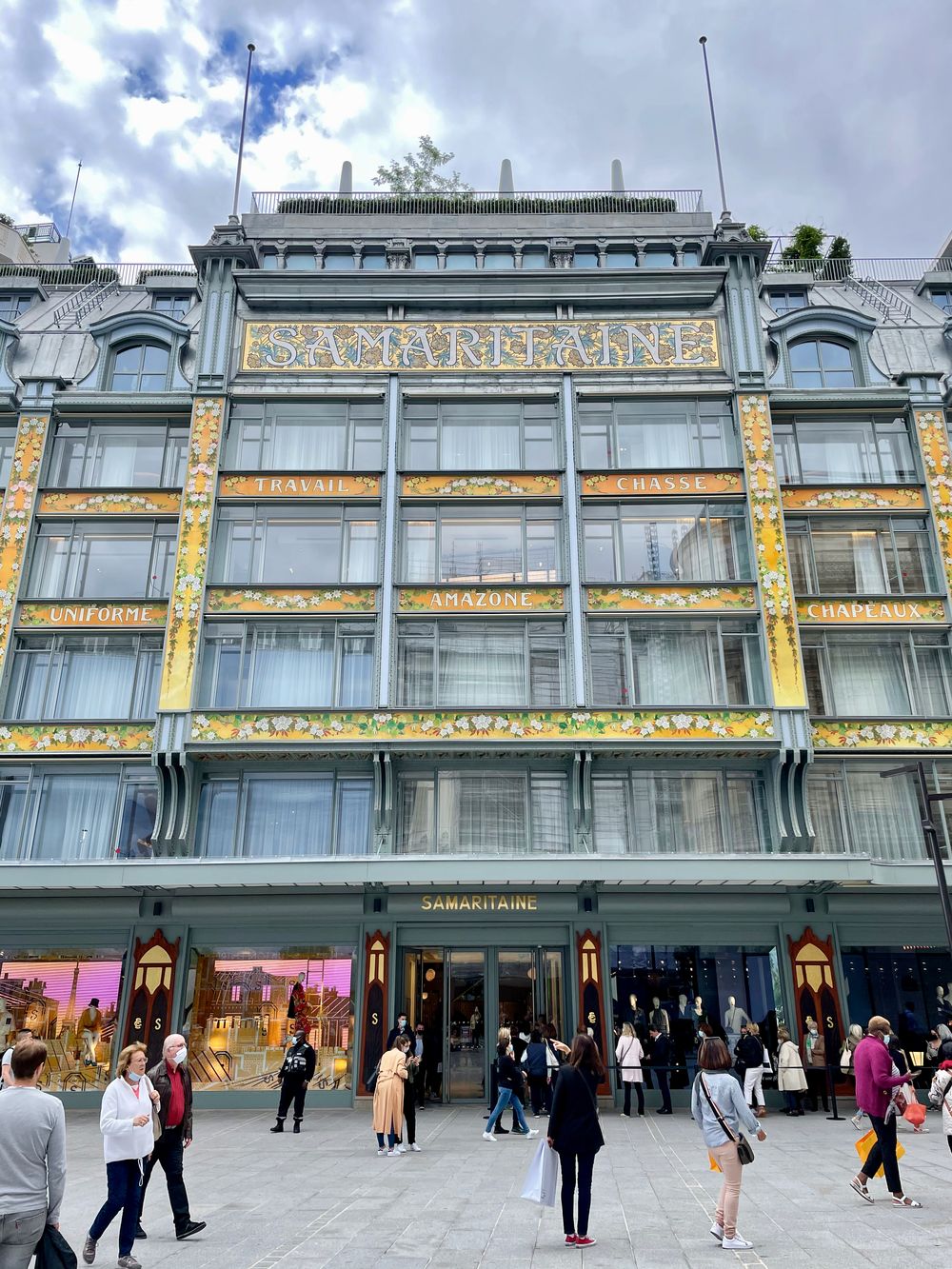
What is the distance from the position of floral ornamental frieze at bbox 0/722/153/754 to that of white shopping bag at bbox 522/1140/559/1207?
1754cm

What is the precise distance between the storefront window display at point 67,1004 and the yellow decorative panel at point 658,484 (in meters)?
16.5

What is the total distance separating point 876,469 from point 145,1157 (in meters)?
24.9

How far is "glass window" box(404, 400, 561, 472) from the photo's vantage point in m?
27.4

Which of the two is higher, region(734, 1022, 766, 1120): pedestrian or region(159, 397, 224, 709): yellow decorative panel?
region(159, 397, 224, 709): yellow decorative panel

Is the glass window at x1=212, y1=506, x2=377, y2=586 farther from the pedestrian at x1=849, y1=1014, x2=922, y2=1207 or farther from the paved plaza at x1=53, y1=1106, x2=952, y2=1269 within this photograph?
the pedestrian at x1=849, y1=1014, x2=922, y2=1207

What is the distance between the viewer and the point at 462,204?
1494 inches

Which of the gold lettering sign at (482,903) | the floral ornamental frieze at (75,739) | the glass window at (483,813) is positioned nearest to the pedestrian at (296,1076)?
the gold lettering sign at (482,903)

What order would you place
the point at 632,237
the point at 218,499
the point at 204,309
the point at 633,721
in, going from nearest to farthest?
the point at 633,721, the point at 218,499, the point at 204,309, the point at 632,237

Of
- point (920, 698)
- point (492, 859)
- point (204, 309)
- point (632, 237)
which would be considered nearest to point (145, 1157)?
point (492, 859)

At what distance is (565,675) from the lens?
82.1 ft

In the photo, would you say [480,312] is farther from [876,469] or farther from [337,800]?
[337,800]

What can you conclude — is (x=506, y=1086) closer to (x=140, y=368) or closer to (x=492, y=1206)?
(x=492, y=1206)

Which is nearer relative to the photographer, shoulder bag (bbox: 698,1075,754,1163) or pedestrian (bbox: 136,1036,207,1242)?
shoulder bag (bbox: 698,1075,754,1163)

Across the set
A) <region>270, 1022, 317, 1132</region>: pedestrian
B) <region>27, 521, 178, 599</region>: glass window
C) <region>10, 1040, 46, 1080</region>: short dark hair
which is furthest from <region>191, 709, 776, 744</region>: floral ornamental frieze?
<region>10, 1040, 46, 1080</region>: short dark hair
